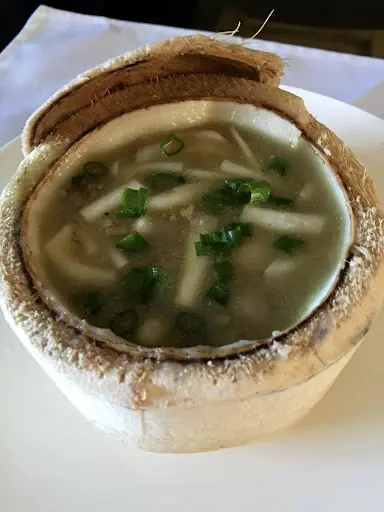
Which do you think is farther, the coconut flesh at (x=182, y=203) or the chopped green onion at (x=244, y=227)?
the chopped green onion at (x=244, y=227)

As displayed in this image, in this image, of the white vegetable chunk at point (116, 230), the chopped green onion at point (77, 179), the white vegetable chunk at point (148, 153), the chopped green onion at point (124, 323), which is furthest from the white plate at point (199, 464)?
the white vegetable chunk at point (148, 153)

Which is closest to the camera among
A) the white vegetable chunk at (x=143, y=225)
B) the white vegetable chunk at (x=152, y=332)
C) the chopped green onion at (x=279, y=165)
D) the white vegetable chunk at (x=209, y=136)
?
the white vegetable chunk at (x=152, y=332)

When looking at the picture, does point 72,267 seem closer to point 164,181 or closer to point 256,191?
point 164,181

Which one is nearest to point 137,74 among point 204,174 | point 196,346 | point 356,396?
point 204,174

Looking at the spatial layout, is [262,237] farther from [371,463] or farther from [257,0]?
[257,0]

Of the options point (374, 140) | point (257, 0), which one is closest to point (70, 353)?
point (374, 140)

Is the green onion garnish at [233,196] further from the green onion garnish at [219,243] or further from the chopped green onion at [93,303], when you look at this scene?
the chopped green onion at [93,303]
